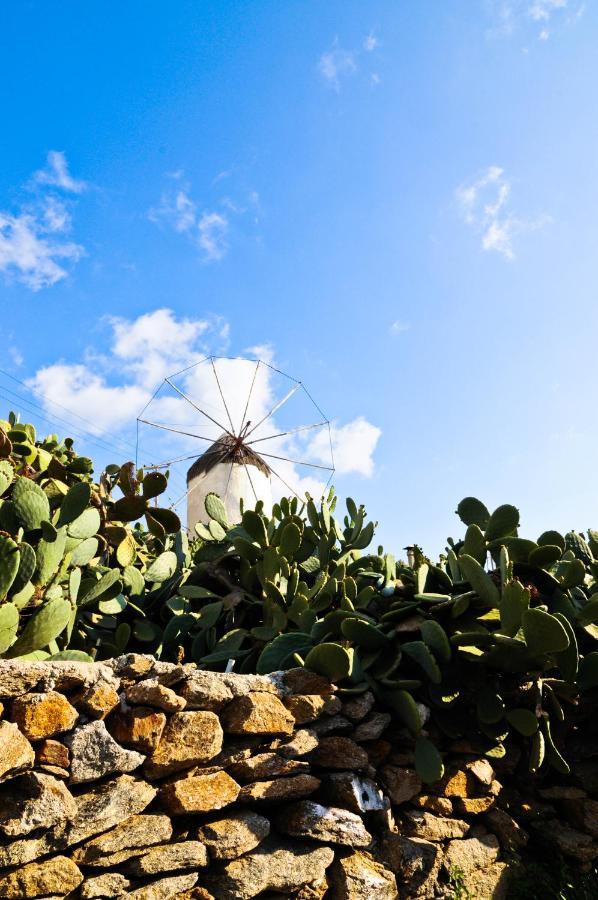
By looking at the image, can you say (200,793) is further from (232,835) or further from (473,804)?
(473,804)

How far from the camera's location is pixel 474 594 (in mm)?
2641

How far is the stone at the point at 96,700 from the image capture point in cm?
185

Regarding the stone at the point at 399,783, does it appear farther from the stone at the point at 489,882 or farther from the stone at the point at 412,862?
the stone at the point at 489,882

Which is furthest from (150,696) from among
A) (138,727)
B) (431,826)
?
(431,826)

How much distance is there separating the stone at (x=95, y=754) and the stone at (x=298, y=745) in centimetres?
56

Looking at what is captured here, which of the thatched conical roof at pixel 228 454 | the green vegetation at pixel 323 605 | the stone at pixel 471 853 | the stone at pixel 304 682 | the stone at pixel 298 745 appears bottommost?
the stone at pixel 471 853

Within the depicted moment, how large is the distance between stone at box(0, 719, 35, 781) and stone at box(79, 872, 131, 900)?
354 mm

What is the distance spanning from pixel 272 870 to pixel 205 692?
573 millimetres

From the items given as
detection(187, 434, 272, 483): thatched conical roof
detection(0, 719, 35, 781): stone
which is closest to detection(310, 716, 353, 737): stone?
detection(0, 719, 35, 781): stone

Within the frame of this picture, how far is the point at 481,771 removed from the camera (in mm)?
2645

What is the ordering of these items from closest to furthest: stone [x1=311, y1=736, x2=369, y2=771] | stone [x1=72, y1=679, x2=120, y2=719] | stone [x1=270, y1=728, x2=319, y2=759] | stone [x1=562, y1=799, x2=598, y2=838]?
stone [x1=72, y1=679, x2=120, y2=719], stone [x1=270, y1=728, x2=319, y2=759], stone [x1=311, y1=736, x2=369, y2=771], stone [x1=562, y1=799, x2=598, y2=838]

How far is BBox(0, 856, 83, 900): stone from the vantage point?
1599 mm

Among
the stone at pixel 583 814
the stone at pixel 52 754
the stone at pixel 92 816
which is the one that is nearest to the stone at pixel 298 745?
the stone at pixel 92 816

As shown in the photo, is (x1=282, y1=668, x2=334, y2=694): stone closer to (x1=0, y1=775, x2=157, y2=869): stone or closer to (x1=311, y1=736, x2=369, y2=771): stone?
(x1=311, y1=736, x2=369, y2=771): stone
